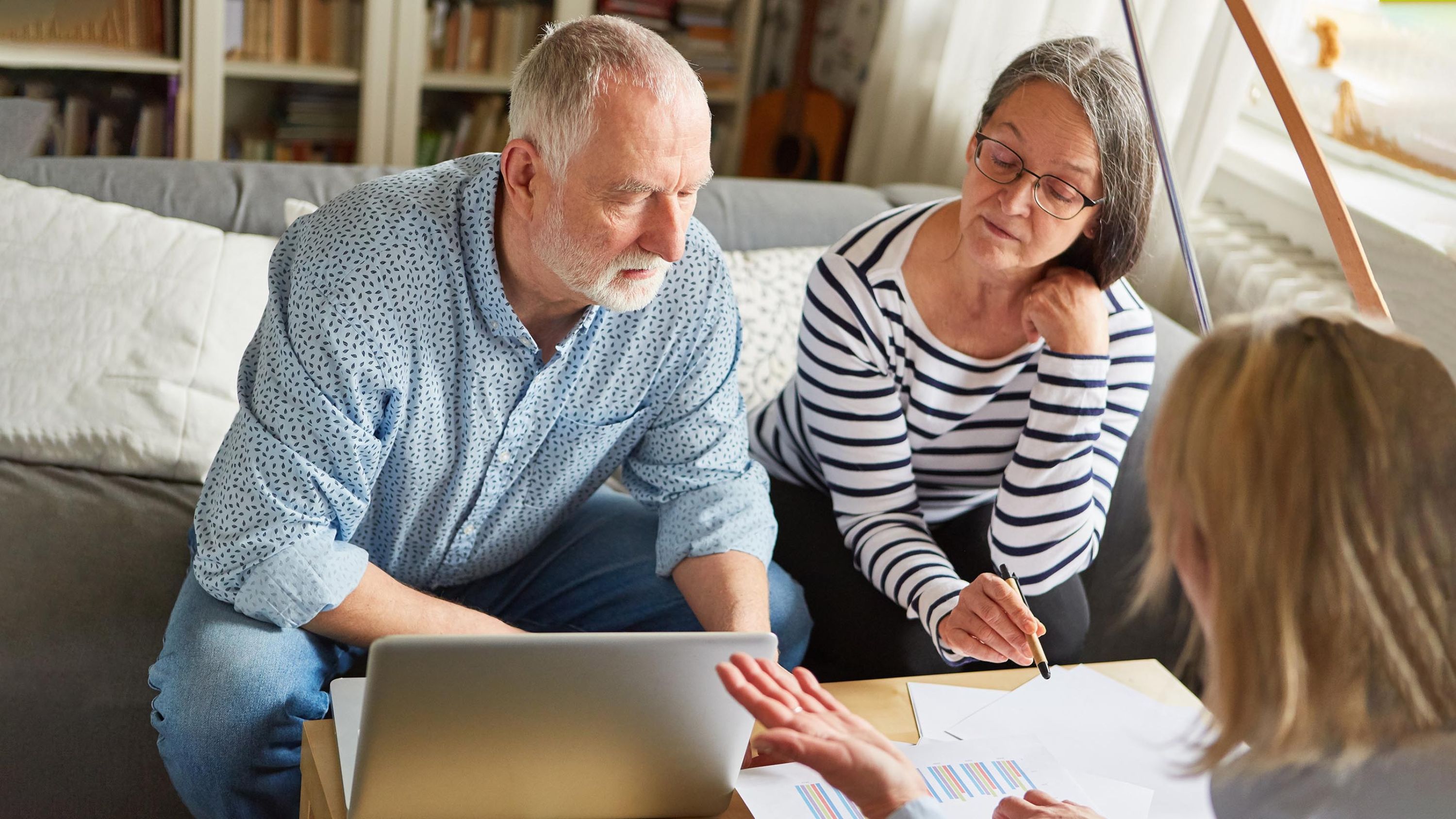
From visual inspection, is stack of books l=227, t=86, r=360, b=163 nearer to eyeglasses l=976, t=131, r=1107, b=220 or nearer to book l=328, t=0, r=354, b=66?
book l=328, t=0, r=354, b=66

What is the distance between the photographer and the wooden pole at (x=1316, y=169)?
108cm

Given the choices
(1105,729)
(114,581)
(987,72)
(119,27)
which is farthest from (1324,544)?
(119,27)

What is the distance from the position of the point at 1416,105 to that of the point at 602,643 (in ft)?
5.73

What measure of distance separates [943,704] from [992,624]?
10cm

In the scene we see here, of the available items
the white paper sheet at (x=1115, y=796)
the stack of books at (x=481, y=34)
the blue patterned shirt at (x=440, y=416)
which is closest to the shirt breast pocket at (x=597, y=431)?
the blue patterned shirt at (x=440, y=416)

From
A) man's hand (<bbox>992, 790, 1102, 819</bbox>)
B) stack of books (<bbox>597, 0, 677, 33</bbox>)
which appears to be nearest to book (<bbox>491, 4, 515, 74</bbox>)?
stack of books (<bbox>597, 0, 677, 33</bbox>)

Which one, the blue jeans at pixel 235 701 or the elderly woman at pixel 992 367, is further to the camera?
the elderly woman at pixel 992 367

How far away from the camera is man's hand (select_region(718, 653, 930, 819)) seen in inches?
35.3

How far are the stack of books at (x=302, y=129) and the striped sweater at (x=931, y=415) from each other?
192 centimetres

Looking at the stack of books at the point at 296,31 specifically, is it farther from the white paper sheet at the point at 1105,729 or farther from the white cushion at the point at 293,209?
the white paper sheet at the point at 1105,729

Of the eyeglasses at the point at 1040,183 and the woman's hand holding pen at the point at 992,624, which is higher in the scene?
the eyeglasses at the point at 1040,183

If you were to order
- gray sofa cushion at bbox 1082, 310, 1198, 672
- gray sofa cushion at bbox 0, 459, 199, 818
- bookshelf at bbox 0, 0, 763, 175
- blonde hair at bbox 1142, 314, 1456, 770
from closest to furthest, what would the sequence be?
blonde hair at bbox 1142, 314, 1456, 770 < gray sofa cushion at bbox 0, 459, 199, 818 < gray sofa cushion at bbox 1082, 310, 1198, 672 < bookshelf at bbox 0, 0, 763, 175

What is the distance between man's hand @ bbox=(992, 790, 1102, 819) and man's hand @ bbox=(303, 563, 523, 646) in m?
0.54

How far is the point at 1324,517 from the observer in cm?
72
